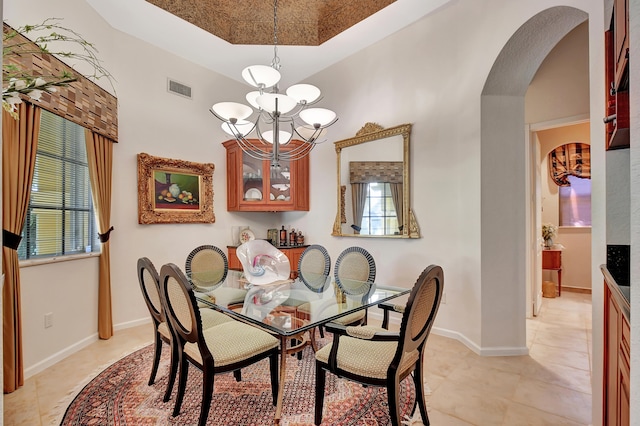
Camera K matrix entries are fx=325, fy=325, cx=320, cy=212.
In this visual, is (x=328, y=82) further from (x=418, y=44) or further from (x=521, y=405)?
(x=521, y=405)

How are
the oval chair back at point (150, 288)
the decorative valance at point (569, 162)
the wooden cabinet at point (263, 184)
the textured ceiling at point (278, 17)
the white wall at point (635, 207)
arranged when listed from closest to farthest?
the white wall at point (635, 207) → the oval chair back at point (150, 288) → the textured ceiling at point (278, 17) → the wooden cabinet at point (263, 184) → the decorative valance at point (569, 162)

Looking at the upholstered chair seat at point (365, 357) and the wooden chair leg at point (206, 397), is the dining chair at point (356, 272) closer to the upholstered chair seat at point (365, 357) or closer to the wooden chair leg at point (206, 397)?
the upholstered chair seat at point (365, 357)

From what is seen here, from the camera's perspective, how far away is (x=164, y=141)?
383 cm

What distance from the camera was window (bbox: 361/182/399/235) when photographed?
357cm

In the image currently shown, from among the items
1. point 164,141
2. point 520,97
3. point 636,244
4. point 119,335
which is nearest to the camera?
point 636,244

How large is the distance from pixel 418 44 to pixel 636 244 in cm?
320

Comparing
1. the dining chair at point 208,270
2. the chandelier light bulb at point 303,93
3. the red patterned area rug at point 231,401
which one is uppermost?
the chandelier light bulb at point 303,93

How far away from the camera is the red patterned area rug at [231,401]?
1.93m

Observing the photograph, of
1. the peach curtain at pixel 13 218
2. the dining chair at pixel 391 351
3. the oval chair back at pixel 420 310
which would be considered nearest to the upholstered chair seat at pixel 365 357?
the dining chair at pixel 391 351

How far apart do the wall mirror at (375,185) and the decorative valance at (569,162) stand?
3.27 meters

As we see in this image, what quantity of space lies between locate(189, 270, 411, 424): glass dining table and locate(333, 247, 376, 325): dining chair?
2 centimetres

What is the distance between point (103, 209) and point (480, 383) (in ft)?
11.9

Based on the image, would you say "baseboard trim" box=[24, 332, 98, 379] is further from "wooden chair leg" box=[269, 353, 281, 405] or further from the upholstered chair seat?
the upholstered chair seat

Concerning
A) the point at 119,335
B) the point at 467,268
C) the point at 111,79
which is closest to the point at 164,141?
the point at 111,79
